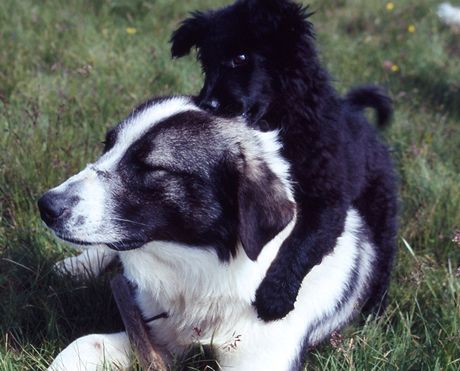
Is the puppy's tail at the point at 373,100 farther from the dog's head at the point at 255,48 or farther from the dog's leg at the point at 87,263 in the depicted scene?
the dog's leg at the point at 87,263

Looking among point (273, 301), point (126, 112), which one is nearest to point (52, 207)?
point (273, 301)

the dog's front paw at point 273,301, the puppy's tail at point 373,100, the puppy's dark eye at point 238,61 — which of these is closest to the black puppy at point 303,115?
the puppy's dark eye at point 238,61

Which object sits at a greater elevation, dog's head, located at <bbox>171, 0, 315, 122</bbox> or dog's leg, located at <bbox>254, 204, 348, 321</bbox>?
dog's head, located at <bbox>171, 0, 315, 122</bbox>

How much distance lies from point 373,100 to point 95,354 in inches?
89.5

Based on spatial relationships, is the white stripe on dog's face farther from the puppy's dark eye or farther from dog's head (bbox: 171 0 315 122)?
the puppy's dark eye

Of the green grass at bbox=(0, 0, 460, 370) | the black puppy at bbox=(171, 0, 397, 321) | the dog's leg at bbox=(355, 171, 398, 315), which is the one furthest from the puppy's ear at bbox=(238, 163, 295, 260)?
the dog's leg at bbox=(355, 171, 398, 315)

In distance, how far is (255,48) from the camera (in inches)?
138

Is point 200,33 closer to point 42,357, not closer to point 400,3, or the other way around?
point 42,357

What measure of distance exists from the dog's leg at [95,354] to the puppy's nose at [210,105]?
93 cm

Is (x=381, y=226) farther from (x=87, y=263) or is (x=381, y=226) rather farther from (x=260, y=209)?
(x=87, y=263)

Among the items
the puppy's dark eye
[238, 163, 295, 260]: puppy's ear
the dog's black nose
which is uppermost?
the dog's black nose

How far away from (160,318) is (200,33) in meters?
1.55

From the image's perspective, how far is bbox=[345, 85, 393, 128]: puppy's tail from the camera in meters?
4.19

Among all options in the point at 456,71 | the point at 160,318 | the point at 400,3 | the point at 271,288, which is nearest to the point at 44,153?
the point at 160,318
